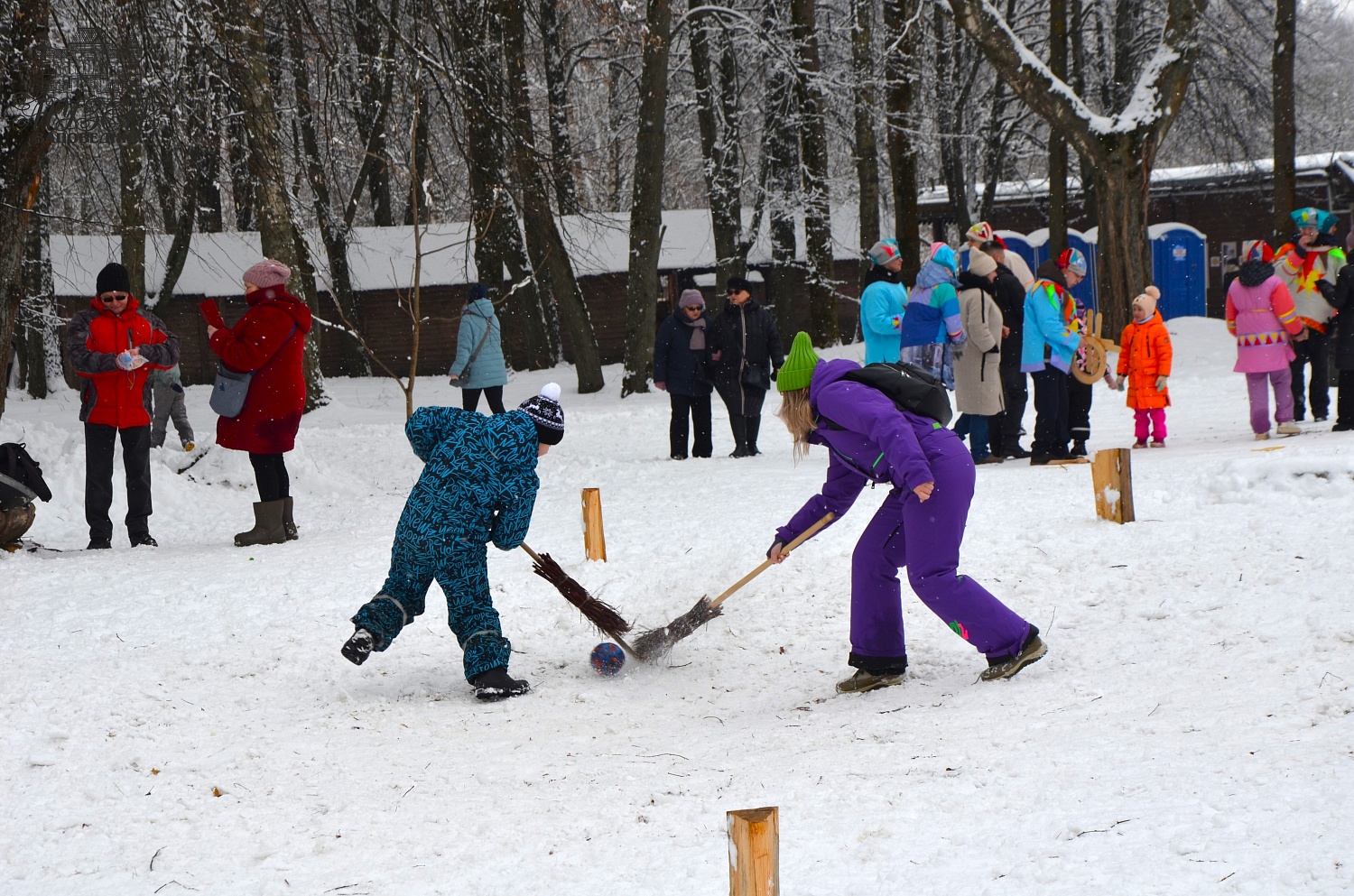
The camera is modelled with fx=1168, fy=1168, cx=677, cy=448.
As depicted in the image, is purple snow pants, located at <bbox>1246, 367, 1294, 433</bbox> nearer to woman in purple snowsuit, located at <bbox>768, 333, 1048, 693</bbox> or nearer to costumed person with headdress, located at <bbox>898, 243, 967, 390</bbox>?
costumed person with headdress, located at <bbox>898, 243, 967, 390</bbox>

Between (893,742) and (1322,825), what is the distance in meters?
1.53

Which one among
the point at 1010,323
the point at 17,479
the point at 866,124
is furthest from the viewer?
the point at 866,124

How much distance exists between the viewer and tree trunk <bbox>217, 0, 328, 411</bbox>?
945cm

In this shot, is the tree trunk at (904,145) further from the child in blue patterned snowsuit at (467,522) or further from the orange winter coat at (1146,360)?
the child in blue patterned snowsuit at (467,522)

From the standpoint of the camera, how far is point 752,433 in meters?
11.6

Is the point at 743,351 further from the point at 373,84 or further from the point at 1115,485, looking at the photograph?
the point at 373,84

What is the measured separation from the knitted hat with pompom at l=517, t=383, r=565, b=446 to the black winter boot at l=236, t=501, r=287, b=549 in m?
3.42

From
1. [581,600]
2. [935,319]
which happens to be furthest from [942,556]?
[935,319]

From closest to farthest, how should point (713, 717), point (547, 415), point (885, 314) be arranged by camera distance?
point (713, 717)
point (547, 415)
point (885, 314)

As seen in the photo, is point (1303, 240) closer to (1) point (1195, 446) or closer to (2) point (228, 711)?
(1) point (1195, 446)

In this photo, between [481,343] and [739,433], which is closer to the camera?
[739,433]

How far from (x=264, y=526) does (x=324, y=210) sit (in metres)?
11.5

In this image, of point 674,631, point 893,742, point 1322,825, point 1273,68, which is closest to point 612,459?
point 674,631

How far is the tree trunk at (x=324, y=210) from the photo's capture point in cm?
1047
